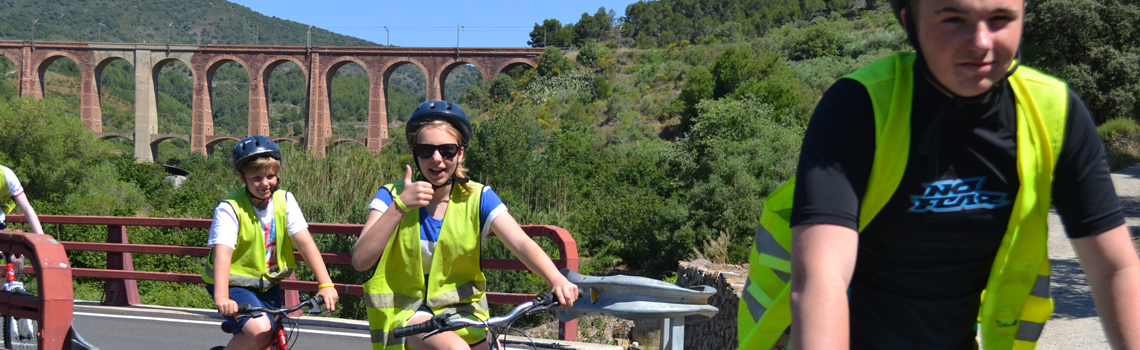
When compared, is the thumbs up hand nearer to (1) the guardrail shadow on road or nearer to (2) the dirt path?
(2) the dirt path

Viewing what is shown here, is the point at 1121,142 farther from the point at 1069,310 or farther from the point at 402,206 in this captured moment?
the point at 402,206

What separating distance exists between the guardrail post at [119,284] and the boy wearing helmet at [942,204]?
8.53 metres

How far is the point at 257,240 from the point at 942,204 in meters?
3.05

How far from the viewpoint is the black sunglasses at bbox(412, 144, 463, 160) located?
2.62m

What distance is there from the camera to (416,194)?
98.0 inches

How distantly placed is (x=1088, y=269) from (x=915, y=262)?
27 cm

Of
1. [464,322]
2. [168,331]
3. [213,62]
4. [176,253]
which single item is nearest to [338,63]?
[213,62]

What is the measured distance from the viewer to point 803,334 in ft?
3.62

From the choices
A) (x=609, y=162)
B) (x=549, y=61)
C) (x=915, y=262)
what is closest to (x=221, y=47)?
(x=549, y=61)

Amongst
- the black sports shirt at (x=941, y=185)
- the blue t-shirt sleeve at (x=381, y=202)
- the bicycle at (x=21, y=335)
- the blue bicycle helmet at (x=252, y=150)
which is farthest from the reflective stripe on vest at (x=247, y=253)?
the black sports shirt at (x=941, y=185)

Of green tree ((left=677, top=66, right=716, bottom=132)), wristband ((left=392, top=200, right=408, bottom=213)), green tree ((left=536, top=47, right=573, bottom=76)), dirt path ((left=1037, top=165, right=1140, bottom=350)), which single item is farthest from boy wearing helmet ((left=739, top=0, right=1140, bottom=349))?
green tree ((left=536, top=47, right=573, bottom=76))

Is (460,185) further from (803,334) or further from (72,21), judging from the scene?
(72,21)

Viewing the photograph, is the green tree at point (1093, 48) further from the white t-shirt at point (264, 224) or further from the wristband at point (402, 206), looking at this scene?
the wristband at point (402, 206)

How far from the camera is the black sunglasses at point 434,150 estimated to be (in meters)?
2.62
